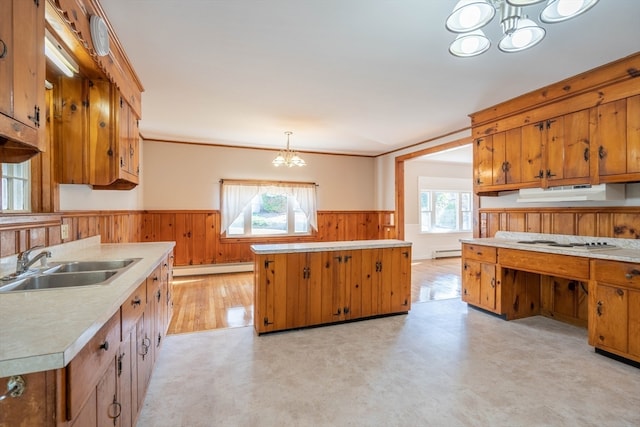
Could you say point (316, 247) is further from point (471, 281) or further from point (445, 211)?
point (445, 211)

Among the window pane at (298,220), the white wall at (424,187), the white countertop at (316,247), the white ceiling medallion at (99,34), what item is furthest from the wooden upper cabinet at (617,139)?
the window pane at (298,220)

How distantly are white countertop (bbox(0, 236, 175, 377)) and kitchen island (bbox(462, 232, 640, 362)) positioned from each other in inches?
134

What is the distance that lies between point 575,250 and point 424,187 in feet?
16.5

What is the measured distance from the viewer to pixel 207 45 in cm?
235

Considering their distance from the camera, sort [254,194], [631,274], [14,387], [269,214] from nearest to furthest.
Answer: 1. [14,387]
2. [631,274]
3. [254,194]
4. [269,214]

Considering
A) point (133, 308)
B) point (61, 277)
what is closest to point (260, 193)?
point (61, 277)

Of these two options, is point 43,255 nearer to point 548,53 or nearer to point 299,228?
point 548,53

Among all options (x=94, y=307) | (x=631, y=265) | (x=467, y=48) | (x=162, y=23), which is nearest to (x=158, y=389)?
(x=94, y=307)

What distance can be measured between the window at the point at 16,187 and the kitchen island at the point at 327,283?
175 cm

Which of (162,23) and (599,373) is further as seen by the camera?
(599,373)

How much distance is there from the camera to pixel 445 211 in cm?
791

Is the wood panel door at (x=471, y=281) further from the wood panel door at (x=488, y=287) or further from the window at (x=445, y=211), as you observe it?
the window at (x=445, y=211)

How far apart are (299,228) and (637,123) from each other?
5.11 m

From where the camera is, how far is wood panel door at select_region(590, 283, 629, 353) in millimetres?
2428
